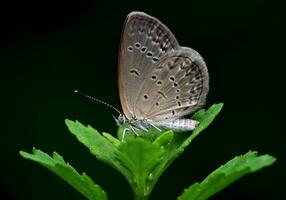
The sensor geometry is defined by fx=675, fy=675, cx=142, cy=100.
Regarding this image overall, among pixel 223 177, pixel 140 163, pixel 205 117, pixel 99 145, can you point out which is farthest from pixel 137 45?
pixel 223 177

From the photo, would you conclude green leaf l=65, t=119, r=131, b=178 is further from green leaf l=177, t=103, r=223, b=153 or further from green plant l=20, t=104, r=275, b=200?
green leaf l=177, t=103, r=223, b=153

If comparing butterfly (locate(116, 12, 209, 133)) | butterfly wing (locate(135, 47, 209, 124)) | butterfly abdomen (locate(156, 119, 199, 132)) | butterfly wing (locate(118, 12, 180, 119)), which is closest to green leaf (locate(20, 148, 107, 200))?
butterfly abdomen (locate(156, 119, 199, 132))

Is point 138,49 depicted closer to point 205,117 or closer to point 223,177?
point 205,117

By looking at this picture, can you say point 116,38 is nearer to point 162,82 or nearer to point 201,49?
point 201,49

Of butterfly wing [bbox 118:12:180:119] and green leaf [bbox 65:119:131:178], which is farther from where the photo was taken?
butterfly wing [bbox 118:12:180:119]

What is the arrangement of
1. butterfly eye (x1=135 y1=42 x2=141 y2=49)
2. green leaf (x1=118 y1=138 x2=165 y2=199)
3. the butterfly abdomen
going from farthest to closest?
butterfly eye (x1=135 y1=42 x2=141 y2=49) < the butterfly abdomen < green leaf (x1=118 y1=138 x2=165 y2=199)

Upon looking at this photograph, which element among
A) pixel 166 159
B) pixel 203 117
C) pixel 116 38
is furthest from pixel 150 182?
pixel 116 38
